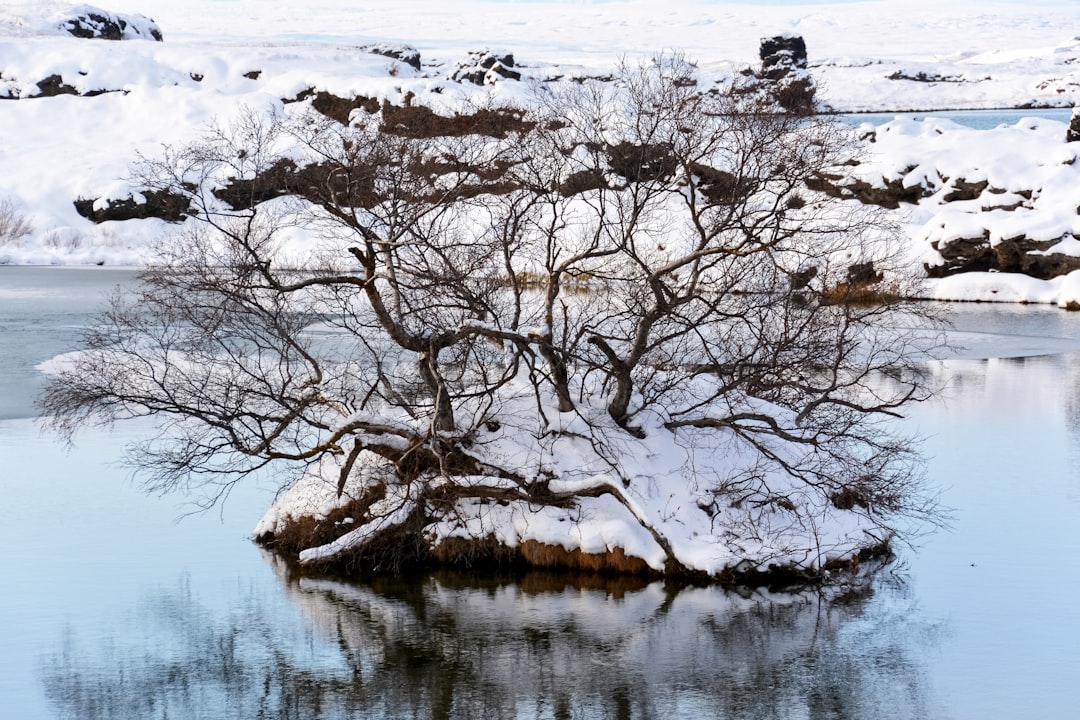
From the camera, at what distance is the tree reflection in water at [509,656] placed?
35.0 ft

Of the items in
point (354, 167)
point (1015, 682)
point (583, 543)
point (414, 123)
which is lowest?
point (1015, 682)

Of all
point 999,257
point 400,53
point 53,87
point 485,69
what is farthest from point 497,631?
point 400,53

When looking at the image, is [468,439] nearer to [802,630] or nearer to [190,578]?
[190,578]

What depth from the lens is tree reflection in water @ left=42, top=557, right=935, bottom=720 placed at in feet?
→ 35.0

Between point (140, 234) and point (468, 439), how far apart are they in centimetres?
3759

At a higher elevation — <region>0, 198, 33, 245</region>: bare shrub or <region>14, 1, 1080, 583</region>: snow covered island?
<region>0, 198, 33, 245</region>: bare shrub

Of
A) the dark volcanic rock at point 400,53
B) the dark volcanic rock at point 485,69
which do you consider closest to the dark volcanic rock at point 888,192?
the dark volcanic rock at point 485,69

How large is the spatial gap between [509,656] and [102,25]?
79.6m

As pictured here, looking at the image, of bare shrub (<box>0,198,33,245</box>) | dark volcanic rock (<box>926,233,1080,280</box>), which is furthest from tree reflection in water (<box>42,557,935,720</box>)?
bare shrub (<box>0,198,33,245</box>)

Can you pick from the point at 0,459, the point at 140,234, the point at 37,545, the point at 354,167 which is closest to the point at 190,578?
the point at 37,545

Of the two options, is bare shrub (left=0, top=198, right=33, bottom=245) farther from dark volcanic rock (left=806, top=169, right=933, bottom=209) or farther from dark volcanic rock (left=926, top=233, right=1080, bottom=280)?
dark volcanic rock (left=926, top=233, right=1080, bottom=280)

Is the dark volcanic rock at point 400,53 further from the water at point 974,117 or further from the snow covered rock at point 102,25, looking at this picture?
the water at point 974,117

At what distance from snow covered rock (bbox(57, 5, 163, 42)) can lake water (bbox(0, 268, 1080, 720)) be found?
7054 cm

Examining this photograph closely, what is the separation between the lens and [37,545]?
15.5 meters
